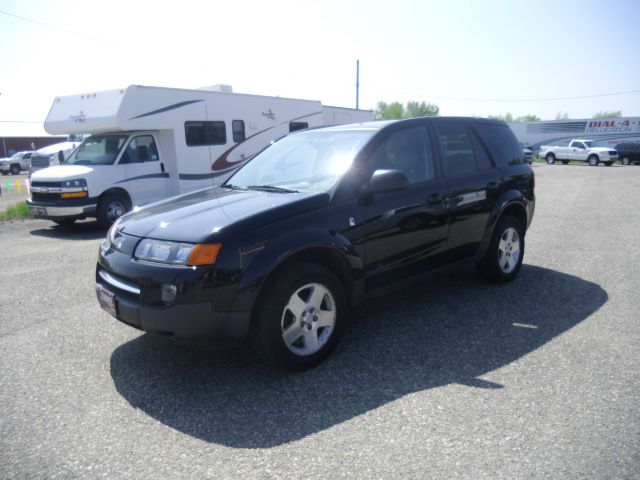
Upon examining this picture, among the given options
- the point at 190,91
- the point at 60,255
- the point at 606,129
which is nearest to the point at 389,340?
the point at 60,255

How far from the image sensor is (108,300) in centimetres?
346

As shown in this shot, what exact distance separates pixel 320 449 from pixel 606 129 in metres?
48.6

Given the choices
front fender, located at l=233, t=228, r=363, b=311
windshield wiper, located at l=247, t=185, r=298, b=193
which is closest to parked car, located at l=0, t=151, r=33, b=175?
windshield wiper, located at l=247, t=185, r=298, b=193

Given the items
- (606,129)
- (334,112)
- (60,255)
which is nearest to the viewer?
(60,255)

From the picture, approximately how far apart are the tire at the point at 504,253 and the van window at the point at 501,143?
0.66 m

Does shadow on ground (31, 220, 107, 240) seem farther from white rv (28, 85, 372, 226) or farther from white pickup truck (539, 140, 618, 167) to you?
white pickup truck (539, 140, 618, 167)

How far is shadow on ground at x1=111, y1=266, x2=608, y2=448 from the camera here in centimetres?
300

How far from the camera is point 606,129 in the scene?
4278 cm

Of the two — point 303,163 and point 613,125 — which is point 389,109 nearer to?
point 613,125

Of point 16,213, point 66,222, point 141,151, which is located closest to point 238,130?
point 141,151

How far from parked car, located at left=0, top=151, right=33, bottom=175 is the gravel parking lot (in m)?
36.5

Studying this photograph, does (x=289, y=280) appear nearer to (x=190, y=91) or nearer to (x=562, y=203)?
(x=190, y=91)

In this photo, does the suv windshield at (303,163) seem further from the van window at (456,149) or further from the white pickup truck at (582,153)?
the white pickup truck at (582,153)

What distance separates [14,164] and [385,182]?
39820mm
